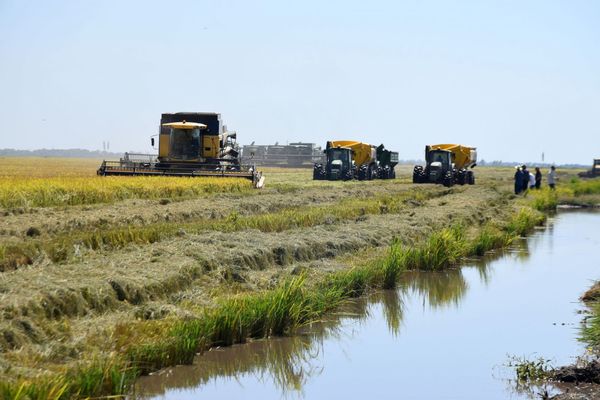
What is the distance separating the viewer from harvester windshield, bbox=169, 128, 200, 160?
1483 inches

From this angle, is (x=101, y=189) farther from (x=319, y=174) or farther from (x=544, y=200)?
(x=319, y=174)

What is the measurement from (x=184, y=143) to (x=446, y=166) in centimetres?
1544

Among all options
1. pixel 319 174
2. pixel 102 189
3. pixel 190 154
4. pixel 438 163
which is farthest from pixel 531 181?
pixel 102 189

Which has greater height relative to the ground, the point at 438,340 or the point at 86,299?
the point at 86,299

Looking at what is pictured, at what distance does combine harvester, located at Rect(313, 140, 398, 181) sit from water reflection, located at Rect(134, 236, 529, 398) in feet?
104

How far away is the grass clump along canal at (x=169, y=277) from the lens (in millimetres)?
8906

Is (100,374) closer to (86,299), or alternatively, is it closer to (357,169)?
(86,299)

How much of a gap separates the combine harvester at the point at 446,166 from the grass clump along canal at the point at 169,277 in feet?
71.7

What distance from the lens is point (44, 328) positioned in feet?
30.9

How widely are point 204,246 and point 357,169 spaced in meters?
36.0

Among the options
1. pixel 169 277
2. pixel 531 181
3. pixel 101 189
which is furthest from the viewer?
pixel 531 181

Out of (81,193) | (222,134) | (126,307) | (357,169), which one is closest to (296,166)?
(357,169)

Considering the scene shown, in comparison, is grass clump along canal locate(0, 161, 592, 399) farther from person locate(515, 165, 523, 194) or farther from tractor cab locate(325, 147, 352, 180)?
tractor cab locate(325, 147, 352, 180)

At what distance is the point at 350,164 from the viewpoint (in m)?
48.2
